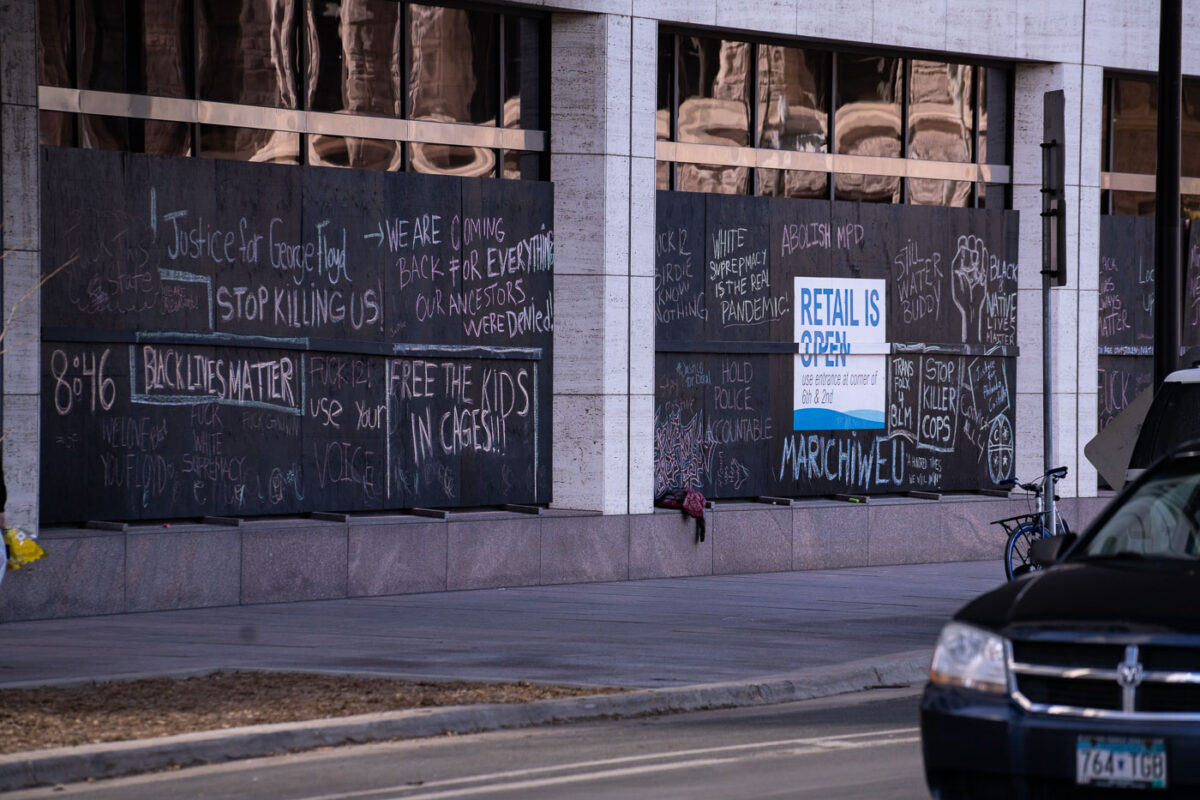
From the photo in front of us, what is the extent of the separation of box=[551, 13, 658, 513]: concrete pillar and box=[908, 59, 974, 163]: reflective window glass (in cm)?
405

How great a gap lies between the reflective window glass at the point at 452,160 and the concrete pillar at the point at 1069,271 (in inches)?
279

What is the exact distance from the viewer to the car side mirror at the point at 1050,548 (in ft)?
25.3

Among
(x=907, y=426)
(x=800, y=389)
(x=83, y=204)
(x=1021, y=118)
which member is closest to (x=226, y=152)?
(x=83, y=204)

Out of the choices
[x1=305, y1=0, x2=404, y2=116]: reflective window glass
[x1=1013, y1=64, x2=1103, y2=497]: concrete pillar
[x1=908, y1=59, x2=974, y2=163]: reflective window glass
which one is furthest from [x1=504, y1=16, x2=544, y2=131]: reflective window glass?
[x1=1013, y1=64, x2=1103, y2=497]: concrete pillar

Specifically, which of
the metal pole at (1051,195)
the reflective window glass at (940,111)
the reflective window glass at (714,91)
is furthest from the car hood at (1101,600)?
the reflective window glass at (940,111)

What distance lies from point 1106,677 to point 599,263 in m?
13.2

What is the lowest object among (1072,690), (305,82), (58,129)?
(1072,690)

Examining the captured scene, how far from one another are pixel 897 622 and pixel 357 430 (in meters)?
5.27

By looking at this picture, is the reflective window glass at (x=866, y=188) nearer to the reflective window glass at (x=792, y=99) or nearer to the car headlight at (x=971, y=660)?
the reflective window glass at (x=792, y=99)

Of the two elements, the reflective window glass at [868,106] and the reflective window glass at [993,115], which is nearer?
the reflective window glass at [868,106]

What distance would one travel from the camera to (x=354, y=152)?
1802cm

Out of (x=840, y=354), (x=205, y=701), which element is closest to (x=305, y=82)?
(x=840, y=354)

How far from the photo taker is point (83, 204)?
16.0 m

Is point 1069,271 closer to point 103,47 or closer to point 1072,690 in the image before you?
point 103,47
